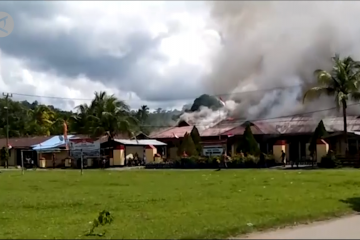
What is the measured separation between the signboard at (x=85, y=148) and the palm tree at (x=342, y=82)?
2106 centimetres

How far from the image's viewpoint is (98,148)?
5406 cm

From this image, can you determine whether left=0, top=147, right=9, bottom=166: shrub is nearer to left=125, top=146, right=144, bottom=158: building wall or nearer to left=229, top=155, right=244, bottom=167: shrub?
left=125, top=146, right=144, bottom=158: building wall

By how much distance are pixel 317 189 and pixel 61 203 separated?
9.03 metres

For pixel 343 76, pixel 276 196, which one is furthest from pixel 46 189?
pixel 343 76

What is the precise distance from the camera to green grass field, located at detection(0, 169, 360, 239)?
1167cm

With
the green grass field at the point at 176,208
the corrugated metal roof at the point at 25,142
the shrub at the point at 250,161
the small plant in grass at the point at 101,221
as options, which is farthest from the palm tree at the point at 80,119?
the small plant in grass at the point at 101,221

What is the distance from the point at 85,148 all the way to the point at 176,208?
4046cm

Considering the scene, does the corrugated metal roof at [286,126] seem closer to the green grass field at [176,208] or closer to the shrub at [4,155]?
the shrub at [4,155]

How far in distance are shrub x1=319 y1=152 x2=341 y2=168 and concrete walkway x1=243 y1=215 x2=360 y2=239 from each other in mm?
28718

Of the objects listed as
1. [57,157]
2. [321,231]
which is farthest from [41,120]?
[321,231]

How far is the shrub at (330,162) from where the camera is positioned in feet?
135

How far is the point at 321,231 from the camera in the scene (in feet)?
37.8

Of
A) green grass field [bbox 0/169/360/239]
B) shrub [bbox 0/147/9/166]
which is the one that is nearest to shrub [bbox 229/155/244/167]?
green grass field [bbox 0/169/360/239]

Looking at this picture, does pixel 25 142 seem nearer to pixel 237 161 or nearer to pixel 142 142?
pixel 142 142
